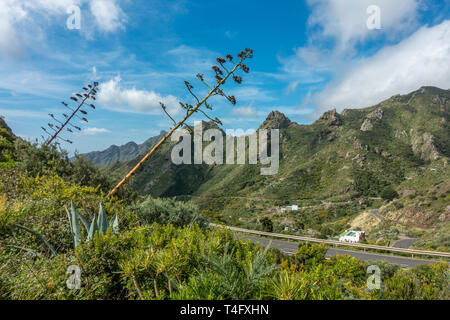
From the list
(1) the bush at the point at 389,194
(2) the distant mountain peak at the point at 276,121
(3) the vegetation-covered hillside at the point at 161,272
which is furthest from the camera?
(2) the distant mountain peak at the point at 276,121

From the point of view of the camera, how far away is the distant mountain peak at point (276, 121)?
145750 mm

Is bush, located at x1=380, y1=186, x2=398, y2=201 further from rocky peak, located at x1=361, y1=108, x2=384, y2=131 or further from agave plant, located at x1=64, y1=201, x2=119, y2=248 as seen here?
agave plant, located at x1=64, y1=201, x2=119, y2=248

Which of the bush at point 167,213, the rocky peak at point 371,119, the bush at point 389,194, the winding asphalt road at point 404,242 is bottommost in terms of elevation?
the winding asphalt road at point 404,242

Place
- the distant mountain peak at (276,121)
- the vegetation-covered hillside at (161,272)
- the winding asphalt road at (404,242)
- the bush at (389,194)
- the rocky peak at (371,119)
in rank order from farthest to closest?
1. the distant mountain peak at (276,121)
2. the rocky peak at (371,119)
3. the bush at (389,194)
4. the winding asphalt road at (404,242)
5. the vegetation-covered hillside at (161,272)

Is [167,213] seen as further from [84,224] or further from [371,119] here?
[371,119]

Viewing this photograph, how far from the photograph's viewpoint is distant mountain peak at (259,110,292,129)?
145750 millimetres

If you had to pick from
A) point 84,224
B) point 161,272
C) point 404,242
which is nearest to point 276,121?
point 404,242

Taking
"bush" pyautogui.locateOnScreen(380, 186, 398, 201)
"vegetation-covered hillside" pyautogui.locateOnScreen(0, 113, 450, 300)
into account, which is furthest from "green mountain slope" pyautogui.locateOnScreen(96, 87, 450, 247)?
"vegetation-covered hillside" pyautogui.locateOnScreen(0, 113, 450, 300)

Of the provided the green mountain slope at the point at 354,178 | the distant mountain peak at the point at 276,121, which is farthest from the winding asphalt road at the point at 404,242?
the distant mountain peak at the point at 276,121

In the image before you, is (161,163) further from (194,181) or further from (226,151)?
(226,151)

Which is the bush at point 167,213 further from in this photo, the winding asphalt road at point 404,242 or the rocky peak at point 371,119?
the rocky peak at point 371,119

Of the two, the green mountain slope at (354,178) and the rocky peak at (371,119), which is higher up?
Answer: the rocky peak at (371,119)

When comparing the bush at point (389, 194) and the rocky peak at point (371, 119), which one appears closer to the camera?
the bush at point (389, 194)

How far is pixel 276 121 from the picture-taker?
487ft
